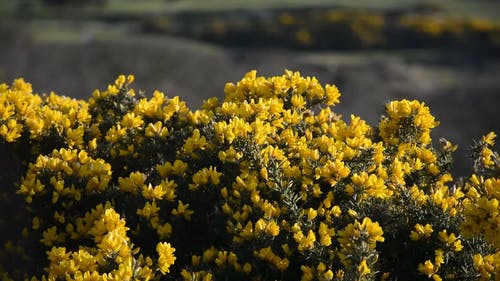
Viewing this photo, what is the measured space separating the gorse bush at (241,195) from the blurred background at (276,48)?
519cm

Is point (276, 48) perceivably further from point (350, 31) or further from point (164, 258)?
point (164, 258)

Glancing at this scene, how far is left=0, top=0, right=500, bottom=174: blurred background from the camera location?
39.5 ft

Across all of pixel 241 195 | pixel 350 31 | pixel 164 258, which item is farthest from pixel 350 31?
pixel 164 258

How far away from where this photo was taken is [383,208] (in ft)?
9.92

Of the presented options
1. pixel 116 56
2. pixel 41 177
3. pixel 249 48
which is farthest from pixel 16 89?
pixel 249 48

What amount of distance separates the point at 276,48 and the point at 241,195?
1360 cm

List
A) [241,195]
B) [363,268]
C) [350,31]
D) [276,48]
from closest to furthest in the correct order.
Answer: [363,268], [241,195], [276,48], [350,31]

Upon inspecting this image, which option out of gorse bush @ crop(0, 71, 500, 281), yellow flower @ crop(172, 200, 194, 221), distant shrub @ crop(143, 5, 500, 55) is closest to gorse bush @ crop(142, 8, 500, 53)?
distant shrub @ crop(143, 5, 500, 55)

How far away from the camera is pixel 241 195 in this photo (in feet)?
9.91

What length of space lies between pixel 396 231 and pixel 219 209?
81 centimetres

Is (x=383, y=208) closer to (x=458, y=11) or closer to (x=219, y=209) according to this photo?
(x=219, y=209)

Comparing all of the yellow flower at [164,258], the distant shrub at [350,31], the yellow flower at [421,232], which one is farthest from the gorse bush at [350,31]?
the yellow flower at [164,258]

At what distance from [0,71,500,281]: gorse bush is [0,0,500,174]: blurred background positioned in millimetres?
5189

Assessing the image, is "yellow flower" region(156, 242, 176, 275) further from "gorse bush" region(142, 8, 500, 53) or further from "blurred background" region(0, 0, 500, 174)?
"gorse bush" region(142, 8, 500, 53)
